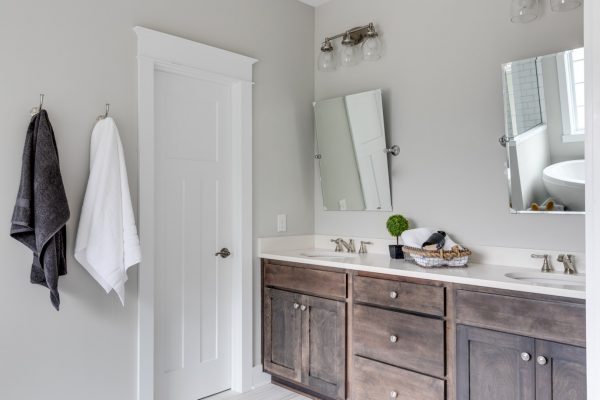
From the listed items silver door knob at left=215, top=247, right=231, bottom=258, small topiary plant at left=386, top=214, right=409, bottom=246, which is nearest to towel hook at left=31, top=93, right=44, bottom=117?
silver door knob at left=215, top=247, right=231, bottom=258

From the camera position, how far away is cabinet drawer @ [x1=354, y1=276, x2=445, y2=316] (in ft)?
7.06

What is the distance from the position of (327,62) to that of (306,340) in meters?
1.84

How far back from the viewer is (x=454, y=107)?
105 inches

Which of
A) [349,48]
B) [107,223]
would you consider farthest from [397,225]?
[107,223]

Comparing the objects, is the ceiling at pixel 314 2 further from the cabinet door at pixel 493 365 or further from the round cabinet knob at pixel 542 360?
the round cabinet knob at pixel 542 360

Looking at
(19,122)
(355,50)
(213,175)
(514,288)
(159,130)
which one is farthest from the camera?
(355,50)

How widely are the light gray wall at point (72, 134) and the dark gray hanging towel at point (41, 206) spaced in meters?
0.08

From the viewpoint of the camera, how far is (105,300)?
90.7 inches

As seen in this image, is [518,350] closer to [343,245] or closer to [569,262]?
[569,262]

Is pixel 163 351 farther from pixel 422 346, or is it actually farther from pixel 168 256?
pixel 422 346

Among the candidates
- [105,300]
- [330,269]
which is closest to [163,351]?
[105,300]

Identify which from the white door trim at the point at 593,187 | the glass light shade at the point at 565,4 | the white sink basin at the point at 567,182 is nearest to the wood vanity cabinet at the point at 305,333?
the white sink basin at the point at 567,182

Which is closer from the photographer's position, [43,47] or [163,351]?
[43,47]

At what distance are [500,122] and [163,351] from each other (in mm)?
2291
